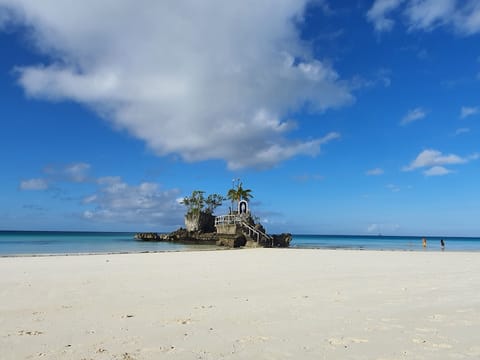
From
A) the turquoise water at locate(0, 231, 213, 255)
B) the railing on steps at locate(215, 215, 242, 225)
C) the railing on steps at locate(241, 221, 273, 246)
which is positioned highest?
the railing on steps at locate(215, 215, 242, 225)

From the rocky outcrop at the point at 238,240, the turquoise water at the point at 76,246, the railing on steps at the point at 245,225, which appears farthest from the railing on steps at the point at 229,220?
the turquoise water at the point at 76,246

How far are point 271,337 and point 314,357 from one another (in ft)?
3.22

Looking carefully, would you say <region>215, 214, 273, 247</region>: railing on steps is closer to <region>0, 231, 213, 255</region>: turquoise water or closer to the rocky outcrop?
the rocky outcrop


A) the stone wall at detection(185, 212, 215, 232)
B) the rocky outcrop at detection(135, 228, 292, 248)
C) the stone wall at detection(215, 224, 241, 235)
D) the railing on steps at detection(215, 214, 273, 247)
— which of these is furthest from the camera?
the stone wall at detection(185, 212, 215, 232)

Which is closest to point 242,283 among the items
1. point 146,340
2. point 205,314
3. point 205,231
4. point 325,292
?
point 325,292

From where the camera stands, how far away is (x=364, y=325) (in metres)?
6.20

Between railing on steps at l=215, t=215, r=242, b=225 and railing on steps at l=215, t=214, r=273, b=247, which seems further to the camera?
railing on steps at l=215, t=215, r=242, b=225

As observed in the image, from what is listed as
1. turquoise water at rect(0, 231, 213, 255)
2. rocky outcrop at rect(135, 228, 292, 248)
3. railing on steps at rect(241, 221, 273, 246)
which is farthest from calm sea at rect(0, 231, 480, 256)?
railing on steps at rect(241, 221, 273, 246)

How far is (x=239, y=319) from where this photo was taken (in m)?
6.70

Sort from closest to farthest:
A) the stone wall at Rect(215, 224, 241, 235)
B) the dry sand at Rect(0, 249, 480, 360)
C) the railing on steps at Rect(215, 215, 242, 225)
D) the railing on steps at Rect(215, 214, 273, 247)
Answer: the dry sand at Rect(0, 249, 480, 360)
the railing on steps at Rect(215, 214, 273, 247)
the stone wall at Rect(215, 224, 241, 235)
the railing on steps at Rect(215, 215, 242, 225)

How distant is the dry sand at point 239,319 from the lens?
5000 mm

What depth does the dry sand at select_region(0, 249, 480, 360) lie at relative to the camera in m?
5.00

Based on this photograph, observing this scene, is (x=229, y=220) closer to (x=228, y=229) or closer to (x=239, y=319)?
(x=228, y=229)

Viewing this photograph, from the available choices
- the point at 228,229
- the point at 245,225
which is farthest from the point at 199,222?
the point at 245,225
